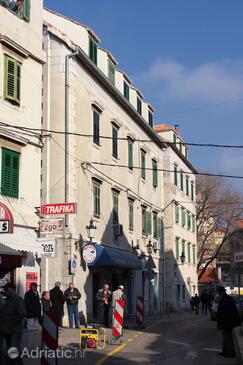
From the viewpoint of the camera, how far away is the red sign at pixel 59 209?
18609 millimetres

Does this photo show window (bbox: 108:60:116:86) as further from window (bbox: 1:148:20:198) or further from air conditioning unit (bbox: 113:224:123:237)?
window (bbox: 1:148:20:198)

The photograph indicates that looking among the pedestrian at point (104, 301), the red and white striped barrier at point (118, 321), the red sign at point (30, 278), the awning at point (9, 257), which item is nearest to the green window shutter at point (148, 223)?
the pedestrian at point (104, 301)

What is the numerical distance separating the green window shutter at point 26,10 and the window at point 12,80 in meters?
1.88

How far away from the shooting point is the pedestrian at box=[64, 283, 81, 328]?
66.4 ft

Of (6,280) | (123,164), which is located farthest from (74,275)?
(123,164)

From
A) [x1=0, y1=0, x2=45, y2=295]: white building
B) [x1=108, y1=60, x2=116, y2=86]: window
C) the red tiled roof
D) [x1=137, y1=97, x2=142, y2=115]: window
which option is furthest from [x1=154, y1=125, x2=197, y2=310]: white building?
the red tiled roof

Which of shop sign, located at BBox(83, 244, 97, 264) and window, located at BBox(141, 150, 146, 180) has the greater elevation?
window, located at BBox(141, 150, 146, 180)

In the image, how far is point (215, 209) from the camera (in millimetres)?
59125

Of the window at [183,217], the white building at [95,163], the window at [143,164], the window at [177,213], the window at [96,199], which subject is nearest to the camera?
the white building at [95,163]

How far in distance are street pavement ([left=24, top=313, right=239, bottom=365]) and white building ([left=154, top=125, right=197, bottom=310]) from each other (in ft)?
68.4

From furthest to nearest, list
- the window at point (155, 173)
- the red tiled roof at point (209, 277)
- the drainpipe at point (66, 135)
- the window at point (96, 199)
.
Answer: the red tiled roof at point (209, 277) → the window at point (155, 173) → the window at point (96, 199) → the drainpipe at point (66, 135)

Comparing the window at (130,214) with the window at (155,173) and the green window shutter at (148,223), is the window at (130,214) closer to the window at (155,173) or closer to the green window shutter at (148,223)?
the green window shutter at (148,223)

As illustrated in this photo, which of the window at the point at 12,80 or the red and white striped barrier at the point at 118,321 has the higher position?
the window at the point at 12,80

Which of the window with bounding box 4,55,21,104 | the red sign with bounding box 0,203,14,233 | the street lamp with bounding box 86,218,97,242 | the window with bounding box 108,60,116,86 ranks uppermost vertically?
the window with bounding box 108,60,116,86
